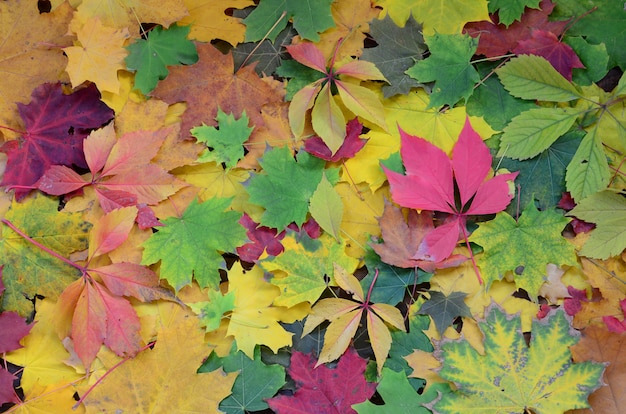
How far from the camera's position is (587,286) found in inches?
50.9

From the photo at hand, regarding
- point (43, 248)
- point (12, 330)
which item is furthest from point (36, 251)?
point (12, 330)

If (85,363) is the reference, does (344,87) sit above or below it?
above

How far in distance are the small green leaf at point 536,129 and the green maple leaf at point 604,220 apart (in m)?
0.16

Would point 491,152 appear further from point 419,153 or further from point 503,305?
point 503,305

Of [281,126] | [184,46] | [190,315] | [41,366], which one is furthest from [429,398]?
[184,46]

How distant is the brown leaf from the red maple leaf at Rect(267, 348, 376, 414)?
446mm

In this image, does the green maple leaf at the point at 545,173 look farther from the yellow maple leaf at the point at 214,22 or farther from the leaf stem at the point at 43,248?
the leaf stem at the point at 43,248

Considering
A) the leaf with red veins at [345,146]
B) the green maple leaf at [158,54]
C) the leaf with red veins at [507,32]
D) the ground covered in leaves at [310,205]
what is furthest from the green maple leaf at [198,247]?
the leaf with red veins at [507,32]

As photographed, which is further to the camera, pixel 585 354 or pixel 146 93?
pixel 146 93

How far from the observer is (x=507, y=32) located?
4.51ft

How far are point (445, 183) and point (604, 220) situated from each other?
14.3 inches

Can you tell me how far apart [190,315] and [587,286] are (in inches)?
35.0

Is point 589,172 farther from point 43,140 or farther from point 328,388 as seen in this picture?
point 43,140

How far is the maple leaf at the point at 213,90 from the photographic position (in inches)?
53.7
